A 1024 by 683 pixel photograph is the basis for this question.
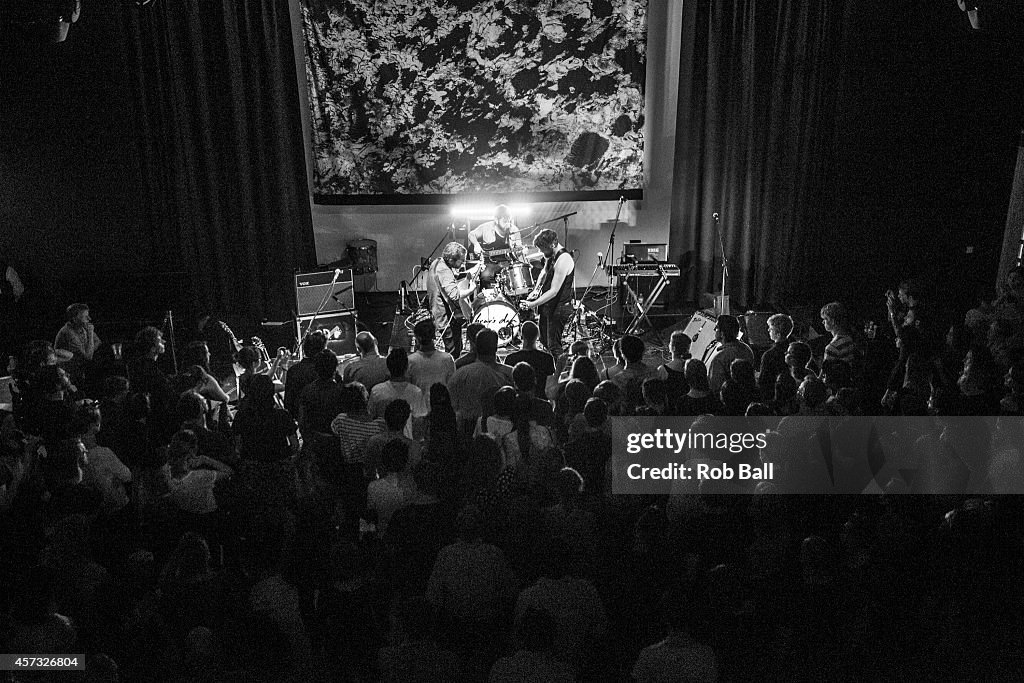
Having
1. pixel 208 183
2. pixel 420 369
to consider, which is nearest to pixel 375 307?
pixel 208 183

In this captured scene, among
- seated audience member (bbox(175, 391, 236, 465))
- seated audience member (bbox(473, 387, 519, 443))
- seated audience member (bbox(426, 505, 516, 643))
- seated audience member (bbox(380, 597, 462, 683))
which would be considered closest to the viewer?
seated audience member (bbox(380, 597, 462, 683))

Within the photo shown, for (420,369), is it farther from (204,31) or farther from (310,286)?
(204,31)

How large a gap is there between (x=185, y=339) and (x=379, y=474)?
4.18 metres

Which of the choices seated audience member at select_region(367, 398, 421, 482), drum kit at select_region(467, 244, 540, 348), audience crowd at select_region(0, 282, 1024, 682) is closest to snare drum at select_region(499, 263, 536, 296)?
drum kit at select_region(467, 244, 540, 348)

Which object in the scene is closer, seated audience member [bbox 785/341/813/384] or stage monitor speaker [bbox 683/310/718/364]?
seated audience member [bbox 785/341/813/384]

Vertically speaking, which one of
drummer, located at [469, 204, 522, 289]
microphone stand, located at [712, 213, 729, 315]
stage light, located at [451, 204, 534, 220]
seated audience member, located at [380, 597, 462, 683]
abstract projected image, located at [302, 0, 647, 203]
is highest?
abstract projected image, located at [302, 0, 647, 203]

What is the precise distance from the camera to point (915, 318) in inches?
227

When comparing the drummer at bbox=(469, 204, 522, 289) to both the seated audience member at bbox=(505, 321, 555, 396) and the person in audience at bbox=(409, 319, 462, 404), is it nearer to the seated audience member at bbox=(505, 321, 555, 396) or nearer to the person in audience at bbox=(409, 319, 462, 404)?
the seated audience member at bbox=(505, 321, 555, 396)

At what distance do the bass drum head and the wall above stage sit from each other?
2179mm

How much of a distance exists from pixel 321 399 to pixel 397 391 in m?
0.40

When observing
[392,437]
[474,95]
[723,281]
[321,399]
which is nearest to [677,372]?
[392,437]

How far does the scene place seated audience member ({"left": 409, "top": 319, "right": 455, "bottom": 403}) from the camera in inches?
200

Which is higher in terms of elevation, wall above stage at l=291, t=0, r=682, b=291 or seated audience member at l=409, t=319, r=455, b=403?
wall above stage at l=291, t=0, r=682, b=291

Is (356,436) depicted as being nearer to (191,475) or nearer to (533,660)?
(191,475)
